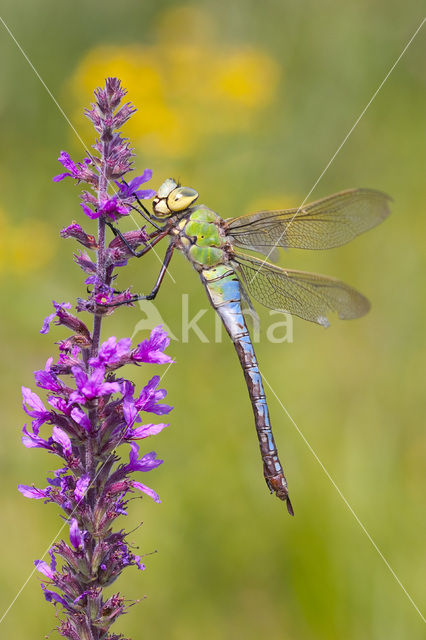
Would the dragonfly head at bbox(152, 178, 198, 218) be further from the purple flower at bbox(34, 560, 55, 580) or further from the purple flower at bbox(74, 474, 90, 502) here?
the purple flower at bbox(34, 560, 55, 580)

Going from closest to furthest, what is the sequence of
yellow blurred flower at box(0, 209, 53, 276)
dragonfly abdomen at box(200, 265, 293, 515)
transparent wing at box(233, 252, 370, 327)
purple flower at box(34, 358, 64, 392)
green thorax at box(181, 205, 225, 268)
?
purple flower at box(34, 358, 64, 392) → dragonfly abdomen at box(200, 265, 293, 515) → green thorax at box(181, 205, 225, 268) → transparent wing at box(233, 252, 370, 327) → yellow blurred flower at box(0, 209, 53, 276)

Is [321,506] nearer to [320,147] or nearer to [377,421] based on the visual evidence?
[377,421]

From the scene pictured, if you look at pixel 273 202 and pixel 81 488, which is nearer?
pixel 81 488

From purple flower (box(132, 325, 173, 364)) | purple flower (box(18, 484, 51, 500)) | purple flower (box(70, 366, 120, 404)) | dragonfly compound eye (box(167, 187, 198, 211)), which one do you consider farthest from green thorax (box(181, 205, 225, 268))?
purple flower (box(18, 484, 51, 500))

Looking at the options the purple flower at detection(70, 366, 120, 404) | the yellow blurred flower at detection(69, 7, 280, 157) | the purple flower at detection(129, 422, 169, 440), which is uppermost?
the yellow blurred flower at detection(69, 7, 280, 157)

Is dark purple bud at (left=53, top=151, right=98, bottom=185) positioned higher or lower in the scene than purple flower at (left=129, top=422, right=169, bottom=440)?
higher

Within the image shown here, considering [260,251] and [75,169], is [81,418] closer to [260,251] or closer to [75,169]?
[75,169]

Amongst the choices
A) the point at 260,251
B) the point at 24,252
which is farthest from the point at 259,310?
the point at 24,252
